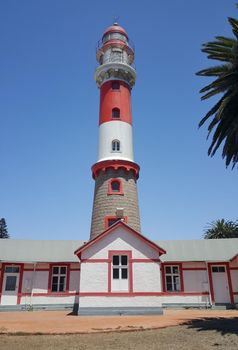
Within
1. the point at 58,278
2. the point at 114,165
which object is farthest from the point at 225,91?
the point at 58,278

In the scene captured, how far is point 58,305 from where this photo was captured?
2331 centimetres

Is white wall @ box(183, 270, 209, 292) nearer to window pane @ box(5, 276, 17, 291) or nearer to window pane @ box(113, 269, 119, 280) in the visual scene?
window pane @ box(113, 269, 119, 280)

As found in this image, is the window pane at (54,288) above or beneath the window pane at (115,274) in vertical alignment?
beneath

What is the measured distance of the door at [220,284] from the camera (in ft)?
78.6

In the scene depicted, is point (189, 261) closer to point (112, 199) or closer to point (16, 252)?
point (112, 199)

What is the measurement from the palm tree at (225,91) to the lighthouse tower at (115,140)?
897cm

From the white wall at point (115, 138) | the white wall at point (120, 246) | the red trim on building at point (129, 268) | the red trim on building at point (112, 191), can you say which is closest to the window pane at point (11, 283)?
the white wall at point (120, 246)

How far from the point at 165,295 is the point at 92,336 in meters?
13.5

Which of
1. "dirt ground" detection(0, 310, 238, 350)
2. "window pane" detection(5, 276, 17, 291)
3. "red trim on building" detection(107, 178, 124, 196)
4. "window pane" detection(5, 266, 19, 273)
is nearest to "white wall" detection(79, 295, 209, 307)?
"dirt ground" detection(0, 310, 238, 350)

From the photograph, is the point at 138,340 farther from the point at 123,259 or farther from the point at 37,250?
the point at 37,250

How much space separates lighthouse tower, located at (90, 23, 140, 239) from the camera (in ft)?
79.6

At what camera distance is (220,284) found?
24.3m

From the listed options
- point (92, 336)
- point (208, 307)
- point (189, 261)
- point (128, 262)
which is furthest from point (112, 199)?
point (92, 336)

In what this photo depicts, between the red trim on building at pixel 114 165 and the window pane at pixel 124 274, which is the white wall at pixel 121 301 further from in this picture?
the red trim on building at pixel 114 165
